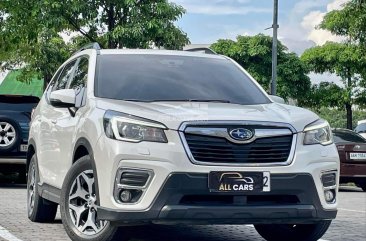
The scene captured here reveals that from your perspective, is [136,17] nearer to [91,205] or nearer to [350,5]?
[350,5]

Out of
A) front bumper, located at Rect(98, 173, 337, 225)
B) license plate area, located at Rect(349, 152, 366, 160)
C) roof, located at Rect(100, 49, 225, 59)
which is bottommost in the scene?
license plate area, located at Rect(349, 152, 366, 160)

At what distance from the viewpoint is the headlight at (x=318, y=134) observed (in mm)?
5648

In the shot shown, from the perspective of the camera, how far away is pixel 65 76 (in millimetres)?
7781

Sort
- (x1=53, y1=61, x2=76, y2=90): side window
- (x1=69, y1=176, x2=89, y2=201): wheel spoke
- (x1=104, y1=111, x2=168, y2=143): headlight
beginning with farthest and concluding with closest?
(x1=53, y1=61, x2=76, y2=90): side window
(x1=69, y1=176, x2=89, y2=201): wheel spoke
(x1=104, y1=111, x2=168, y2=143): headlight

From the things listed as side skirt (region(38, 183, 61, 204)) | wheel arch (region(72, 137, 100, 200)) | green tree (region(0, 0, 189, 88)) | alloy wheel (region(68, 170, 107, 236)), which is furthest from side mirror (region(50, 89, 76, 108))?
green tree (region(0, 0, 189, 88))

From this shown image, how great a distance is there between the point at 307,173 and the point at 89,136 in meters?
1.65

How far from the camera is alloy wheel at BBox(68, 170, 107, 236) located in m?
5.80

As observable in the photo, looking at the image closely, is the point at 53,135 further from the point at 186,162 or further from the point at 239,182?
the point at 239,182

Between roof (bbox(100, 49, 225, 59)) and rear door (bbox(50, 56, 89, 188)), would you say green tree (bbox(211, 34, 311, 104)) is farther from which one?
rear door (bbox(50, 56, 89, 188))

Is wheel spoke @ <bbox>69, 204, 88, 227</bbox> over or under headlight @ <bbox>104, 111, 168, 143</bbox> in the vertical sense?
under

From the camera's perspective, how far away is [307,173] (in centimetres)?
550

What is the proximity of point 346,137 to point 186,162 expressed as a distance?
11582 millimetres

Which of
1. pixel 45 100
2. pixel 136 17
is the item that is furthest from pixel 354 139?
pixel 45 100

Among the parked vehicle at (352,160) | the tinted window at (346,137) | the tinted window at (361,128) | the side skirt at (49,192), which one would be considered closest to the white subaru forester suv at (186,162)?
the side skirt at (49,192)
